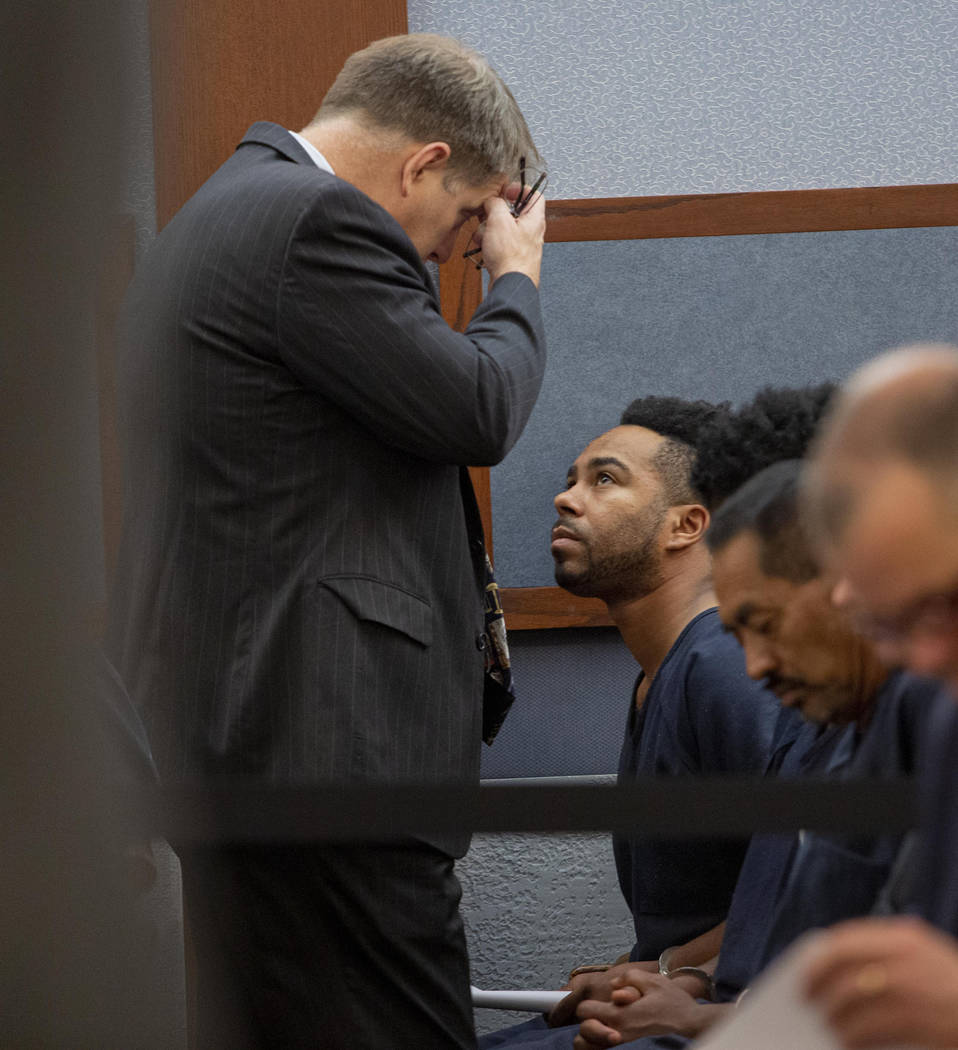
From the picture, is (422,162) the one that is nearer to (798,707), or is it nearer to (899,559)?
(798,707)

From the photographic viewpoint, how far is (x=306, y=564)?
3.07ft

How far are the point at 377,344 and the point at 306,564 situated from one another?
0.16 m

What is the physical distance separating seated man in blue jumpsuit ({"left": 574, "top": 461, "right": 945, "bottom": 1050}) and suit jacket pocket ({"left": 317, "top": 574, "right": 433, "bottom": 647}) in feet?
0.75

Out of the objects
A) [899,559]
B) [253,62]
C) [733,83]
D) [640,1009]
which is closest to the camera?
[899,559]

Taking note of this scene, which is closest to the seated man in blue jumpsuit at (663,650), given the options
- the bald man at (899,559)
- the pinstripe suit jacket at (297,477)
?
the pinstripe suit jacket at (297,477)

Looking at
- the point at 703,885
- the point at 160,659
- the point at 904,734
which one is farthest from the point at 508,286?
the point at 904,734

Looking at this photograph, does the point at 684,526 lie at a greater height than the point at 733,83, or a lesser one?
lesser

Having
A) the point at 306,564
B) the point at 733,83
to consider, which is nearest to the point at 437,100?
the point at 306,564

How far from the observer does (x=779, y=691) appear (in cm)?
75

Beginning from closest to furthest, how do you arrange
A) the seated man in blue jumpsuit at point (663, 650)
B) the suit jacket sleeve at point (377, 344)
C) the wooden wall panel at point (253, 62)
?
the suit jacket sleeve at point (377, 344) < the seated man in blue jumpsuit at point (663, 650) < the wooden wall panel at point (253, 62)

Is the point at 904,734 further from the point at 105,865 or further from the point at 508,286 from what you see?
the point at 508,286

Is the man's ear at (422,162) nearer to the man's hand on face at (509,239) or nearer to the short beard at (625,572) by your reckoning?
the man's hand on face at (509,239)

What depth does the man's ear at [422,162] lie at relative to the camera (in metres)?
1.07

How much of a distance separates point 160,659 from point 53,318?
0.70 m
